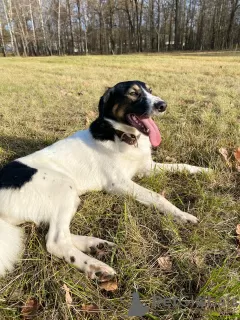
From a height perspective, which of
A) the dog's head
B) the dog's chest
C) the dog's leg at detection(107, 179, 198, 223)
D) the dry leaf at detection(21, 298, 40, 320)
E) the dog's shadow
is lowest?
the dry leaf at detection(21, 298, 40, 320)

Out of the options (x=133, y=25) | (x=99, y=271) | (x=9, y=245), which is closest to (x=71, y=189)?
(x=9, y=245)

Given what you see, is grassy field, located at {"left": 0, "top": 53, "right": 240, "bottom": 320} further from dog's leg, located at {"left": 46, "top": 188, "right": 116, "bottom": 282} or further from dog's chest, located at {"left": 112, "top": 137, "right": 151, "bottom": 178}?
dog's chest, located at {"left": 112, "top": 137, "right": 151, "bottom": 178}

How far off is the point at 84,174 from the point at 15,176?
2.30ft

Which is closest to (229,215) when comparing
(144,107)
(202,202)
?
(202,202)

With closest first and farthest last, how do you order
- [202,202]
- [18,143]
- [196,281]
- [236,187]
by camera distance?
[196,281], [202,202], [236,187], [18,143]

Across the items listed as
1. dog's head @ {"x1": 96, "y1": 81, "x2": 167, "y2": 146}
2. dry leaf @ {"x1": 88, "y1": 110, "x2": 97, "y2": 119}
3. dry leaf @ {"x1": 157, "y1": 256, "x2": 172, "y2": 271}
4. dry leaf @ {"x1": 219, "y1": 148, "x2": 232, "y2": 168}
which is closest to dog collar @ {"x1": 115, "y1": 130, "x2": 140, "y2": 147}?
dog's head @ {"x1": 96, "y1": 81, "x2": 167, "y2": 146}

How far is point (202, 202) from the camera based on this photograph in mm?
2402

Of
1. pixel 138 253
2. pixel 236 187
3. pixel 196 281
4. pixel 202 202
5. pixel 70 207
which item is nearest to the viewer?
pixel 196 281

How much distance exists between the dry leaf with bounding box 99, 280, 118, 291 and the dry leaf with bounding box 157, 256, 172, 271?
335 mm

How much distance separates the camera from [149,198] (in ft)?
8.04

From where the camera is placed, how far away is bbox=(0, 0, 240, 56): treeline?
4078 centimetres

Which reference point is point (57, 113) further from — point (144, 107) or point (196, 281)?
point (196, 281)

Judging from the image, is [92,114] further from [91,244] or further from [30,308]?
[30,308]

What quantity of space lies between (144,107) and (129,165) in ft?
2.00
